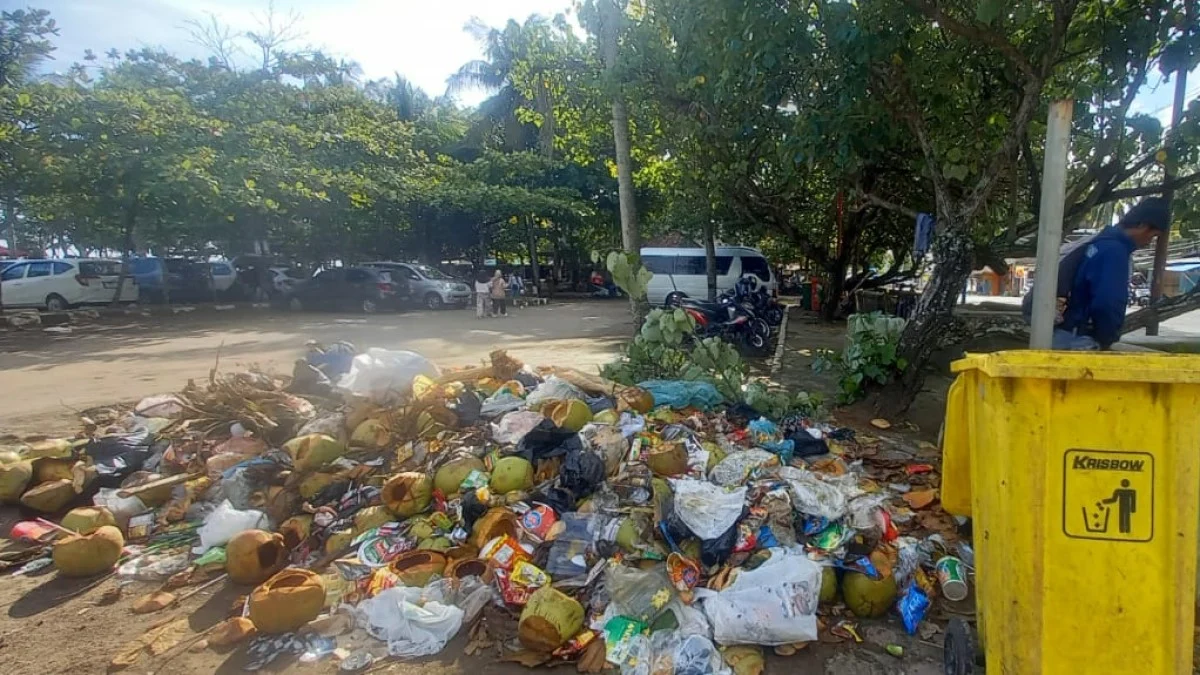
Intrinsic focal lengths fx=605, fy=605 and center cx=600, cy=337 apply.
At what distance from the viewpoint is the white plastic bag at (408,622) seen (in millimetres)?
2639

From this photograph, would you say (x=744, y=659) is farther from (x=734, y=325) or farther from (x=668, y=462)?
(x=734, y=325)

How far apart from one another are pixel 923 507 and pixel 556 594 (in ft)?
7.64

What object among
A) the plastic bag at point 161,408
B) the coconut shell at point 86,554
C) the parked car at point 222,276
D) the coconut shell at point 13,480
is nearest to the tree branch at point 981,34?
the coconut shell at point 86,554

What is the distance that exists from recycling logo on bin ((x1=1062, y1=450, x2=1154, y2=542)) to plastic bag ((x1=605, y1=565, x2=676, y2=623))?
1565mm

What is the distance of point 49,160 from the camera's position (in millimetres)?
12953

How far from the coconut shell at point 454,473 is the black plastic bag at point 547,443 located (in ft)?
0.95

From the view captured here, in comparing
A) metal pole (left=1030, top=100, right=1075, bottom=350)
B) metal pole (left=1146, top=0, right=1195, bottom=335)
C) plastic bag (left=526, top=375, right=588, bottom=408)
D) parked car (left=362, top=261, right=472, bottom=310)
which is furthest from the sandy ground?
metal pole (left=1146, top=0, right=1195, bottom=335)

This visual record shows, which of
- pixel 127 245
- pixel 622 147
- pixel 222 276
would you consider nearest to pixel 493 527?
pixel 622 147

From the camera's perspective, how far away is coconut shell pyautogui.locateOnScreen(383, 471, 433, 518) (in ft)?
11.9

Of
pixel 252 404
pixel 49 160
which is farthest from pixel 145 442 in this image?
pixel 49 160

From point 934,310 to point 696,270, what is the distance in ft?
46.8

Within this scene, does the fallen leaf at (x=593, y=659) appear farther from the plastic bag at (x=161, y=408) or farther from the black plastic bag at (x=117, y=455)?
the plastic bag at (x=161, y=408)

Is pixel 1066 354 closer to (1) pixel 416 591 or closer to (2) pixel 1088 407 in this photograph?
(2) pixel 1088 407

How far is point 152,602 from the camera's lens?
3.06 metres
